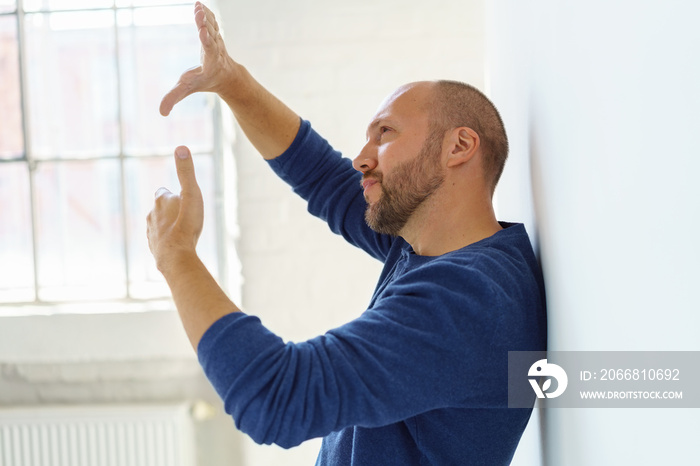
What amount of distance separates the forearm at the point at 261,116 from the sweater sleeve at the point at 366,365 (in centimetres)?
66

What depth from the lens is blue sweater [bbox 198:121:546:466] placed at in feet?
2.77

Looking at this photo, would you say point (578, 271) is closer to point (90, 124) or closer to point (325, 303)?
point (325, 303)

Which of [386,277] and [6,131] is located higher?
[6,131]

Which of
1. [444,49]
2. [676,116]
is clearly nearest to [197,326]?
[676,116]

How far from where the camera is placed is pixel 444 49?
2418 mm

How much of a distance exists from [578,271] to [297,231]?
68.8 inches

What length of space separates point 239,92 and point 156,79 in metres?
1.40

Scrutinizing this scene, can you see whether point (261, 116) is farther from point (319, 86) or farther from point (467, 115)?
point (319, 86)

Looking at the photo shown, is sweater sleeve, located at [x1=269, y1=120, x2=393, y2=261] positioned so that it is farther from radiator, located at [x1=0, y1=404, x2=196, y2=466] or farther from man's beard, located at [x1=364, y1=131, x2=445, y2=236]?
radiator, located at [x1=0, y1=404, x2=196, y2=466]

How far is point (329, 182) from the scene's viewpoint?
4.92 ft

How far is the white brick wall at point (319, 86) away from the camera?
2.42 m

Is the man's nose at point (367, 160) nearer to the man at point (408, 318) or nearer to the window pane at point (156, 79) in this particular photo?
the man at point (408, 318)

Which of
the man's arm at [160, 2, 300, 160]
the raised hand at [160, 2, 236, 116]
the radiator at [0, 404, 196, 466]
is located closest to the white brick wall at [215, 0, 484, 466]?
the radiator at [0, 404, 196, 466]

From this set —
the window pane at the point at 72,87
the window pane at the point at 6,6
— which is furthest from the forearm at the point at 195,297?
the window pane at the point at 6,6
